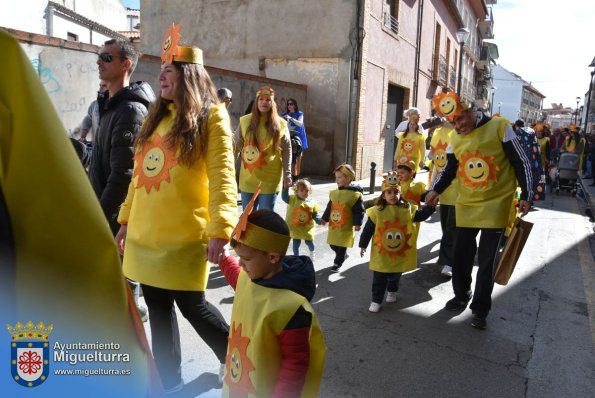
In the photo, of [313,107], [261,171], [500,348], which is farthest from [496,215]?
[313,107]

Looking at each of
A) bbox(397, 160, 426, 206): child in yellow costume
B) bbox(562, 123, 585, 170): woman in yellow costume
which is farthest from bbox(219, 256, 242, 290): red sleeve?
bbox(562, 123, 585, 170): woman in yellow costume

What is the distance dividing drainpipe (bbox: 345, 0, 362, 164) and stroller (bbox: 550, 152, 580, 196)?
228 inches

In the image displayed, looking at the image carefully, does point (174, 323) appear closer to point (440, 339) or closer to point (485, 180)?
point (440, 339)

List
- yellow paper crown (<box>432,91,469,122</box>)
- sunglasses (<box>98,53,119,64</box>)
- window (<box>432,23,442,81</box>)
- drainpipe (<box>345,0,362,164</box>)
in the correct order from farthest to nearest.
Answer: window (<box>432,23,442,81</box>)
drainpipe (<box>345,0,362,164</box>)
yellow paper crown (<box>432,91,469,122</box>)
sunglasses (<box>98,53,119,64</box>)

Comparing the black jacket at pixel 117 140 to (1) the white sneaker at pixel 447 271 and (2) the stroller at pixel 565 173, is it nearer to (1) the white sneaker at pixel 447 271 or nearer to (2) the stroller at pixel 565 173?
(1) the white sneaker at pixel 447 271

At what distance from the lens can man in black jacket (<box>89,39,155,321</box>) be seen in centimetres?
298

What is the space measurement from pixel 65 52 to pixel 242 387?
21.9 feet

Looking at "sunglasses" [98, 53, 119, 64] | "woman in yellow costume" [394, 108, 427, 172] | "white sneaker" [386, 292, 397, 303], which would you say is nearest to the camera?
"sunglasses" [98, 53, 119, 64]

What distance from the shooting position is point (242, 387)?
215 cm

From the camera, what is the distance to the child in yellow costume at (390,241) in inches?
182

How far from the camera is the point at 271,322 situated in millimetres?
2016

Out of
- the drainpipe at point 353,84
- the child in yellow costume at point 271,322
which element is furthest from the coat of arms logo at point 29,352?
Result: the drainpipe at point 353,84

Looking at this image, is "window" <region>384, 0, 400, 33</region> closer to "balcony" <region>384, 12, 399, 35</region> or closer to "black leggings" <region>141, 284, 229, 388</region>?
"balcony" <region>384, 12, 399, 35</region>

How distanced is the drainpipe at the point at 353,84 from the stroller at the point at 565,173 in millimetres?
5800
